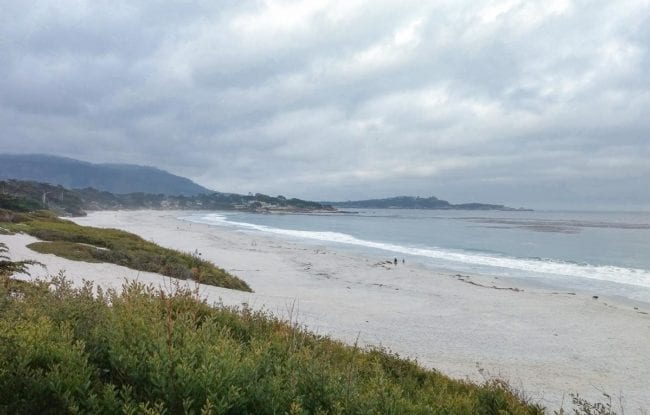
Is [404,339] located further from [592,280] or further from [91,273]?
[592,280]

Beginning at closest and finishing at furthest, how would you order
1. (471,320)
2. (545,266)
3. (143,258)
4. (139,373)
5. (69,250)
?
1. (139,373)
2. (471,320)
3. (69,250)
4. (143,258)
5. (545,266)

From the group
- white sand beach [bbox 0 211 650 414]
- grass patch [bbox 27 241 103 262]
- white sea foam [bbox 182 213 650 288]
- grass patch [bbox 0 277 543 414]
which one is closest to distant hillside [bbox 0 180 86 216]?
white sand beach [bbox 0 211 650 414]

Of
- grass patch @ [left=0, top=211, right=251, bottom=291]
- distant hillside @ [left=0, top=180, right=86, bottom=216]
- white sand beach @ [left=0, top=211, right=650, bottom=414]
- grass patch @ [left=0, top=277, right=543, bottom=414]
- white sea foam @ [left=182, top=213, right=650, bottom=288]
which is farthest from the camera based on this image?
distant hillside @ [left=0, top=180, right=86, bottom=216]

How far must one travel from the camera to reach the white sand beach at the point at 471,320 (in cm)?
1074

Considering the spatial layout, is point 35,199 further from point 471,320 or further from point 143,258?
point 471,320

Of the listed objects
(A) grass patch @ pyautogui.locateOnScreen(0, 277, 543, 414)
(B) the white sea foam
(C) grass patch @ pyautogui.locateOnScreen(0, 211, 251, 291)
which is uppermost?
(A) grass patch @ pyautogui.locateOnScreen(0, 277, 543, 414)

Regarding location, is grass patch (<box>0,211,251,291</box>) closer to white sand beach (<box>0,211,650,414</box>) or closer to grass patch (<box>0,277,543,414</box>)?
white sand beach (<box>0,211,650,414</box>)

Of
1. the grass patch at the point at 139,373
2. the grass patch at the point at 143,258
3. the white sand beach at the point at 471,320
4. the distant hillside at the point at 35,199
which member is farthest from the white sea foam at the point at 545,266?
the distant hillside at the point at 35,199

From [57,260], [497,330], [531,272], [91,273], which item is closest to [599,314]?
[497,330]

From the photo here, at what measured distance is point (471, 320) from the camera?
16.5 metres

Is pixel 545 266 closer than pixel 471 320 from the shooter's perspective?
No

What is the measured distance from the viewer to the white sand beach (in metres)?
10.7

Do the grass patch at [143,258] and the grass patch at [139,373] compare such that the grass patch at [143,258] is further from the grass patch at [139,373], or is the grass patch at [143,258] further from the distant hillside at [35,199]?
the distant hillside at [35,199]

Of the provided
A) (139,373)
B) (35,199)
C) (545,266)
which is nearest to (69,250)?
(139,373)
